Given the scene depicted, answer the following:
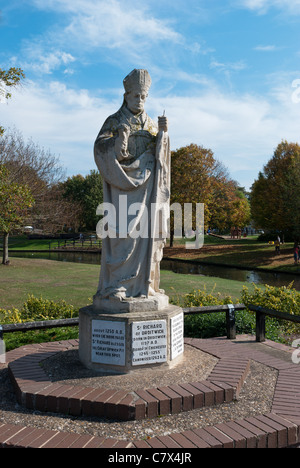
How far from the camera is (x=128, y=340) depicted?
4.56 meters

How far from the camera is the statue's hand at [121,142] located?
4.85 meters

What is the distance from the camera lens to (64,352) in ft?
18.1

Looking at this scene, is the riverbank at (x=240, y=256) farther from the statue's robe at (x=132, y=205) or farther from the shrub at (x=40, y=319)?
the statue's robe at (x=132, y=205)

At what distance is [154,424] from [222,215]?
35.0 metres

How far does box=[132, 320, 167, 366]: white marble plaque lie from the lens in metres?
4.58

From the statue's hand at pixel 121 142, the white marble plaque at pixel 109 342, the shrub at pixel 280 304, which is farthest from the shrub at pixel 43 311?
the statue's hand at pixel 121 142

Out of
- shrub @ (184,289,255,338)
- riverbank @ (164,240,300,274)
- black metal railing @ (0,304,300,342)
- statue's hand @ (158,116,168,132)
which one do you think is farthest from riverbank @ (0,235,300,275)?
statue's hand @ (158,116,168,132)

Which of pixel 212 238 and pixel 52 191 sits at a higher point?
pixel 52 191

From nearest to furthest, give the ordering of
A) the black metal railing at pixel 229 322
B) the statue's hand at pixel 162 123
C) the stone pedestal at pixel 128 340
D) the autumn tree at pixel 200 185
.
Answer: the stone pedestal at pixel 128 340, the statue's hand at pixel 162 123, the black metal railing at pixel 229 322, the autumn tree at pixel 200 185

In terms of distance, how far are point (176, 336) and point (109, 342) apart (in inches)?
34.1

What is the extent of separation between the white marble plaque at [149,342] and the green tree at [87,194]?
47416 mm

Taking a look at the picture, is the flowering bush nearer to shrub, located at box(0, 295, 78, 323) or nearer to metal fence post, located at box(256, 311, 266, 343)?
metal fence post, located at box(256, 311, 266, 343)
